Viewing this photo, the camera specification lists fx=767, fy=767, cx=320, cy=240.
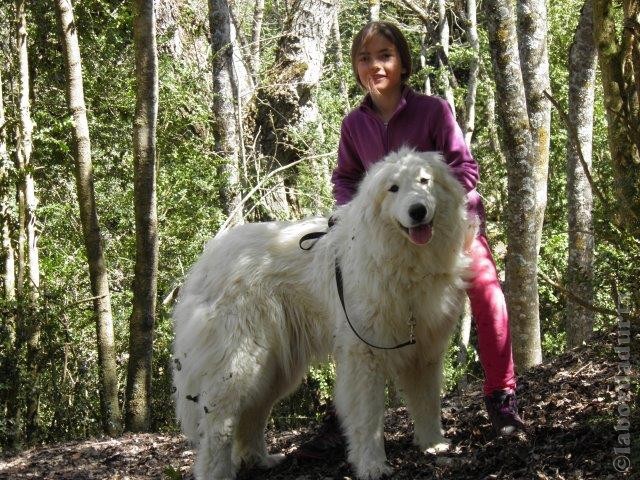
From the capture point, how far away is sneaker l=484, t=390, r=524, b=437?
4.03m

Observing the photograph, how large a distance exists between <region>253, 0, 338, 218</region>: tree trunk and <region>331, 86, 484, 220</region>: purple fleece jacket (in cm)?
552

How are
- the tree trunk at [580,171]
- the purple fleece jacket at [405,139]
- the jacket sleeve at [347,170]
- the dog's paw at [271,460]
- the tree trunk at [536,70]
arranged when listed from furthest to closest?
the tree trunk at [580,171] < the tree trunk at [536,70] < the dog's paw at [271,460] < the jacket sleeve at [347,170] < the purple fleece jacket at [405,139]

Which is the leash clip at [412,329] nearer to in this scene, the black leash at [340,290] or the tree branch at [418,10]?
the black leash at [340,290]

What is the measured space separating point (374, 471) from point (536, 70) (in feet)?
13.4

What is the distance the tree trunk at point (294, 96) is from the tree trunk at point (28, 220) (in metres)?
3.00

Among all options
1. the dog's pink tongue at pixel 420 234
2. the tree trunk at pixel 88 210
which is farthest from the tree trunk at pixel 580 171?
the tree trunk at pixel 88 210

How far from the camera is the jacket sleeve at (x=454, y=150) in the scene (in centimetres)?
393

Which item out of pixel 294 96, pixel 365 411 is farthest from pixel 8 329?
pixel 365 411

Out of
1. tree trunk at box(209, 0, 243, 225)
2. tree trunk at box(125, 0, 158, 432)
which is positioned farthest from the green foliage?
tree trunk at box(125, 0, 158, 432)

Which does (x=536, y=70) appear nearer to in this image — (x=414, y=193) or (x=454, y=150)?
(x=454, y=150)

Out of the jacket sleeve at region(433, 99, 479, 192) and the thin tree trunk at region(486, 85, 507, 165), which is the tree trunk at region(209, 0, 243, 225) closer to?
the jacket sleeve at region(433, 99, 479, 192)

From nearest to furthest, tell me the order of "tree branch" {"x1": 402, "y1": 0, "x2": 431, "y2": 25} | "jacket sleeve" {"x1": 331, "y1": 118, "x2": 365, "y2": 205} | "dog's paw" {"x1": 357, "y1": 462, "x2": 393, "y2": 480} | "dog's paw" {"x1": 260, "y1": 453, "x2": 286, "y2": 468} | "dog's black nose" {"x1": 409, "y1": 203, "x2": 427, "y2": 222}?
"dog's black nose" {"x1": 409, "y1": 203, "x2": 427, "y2": 222}, "dog's paw" {"x1": 357, "y1": 462, "x2": 393, "y2": 480}, "jacket sleeve" {"x1": 331, "y1": 118, "x2": 365, "y2": 205}, "dog's paw" {"x1": 260, "y1": 453, "x2": 286, "y2": 468}, "tree branch" {"x1": 402, "y1": 0, "x2": 431, "y2": 25}

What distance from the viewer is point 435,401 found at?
4242mm

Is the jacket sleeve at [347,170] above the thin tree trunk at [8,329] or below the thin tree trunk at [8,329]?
above
